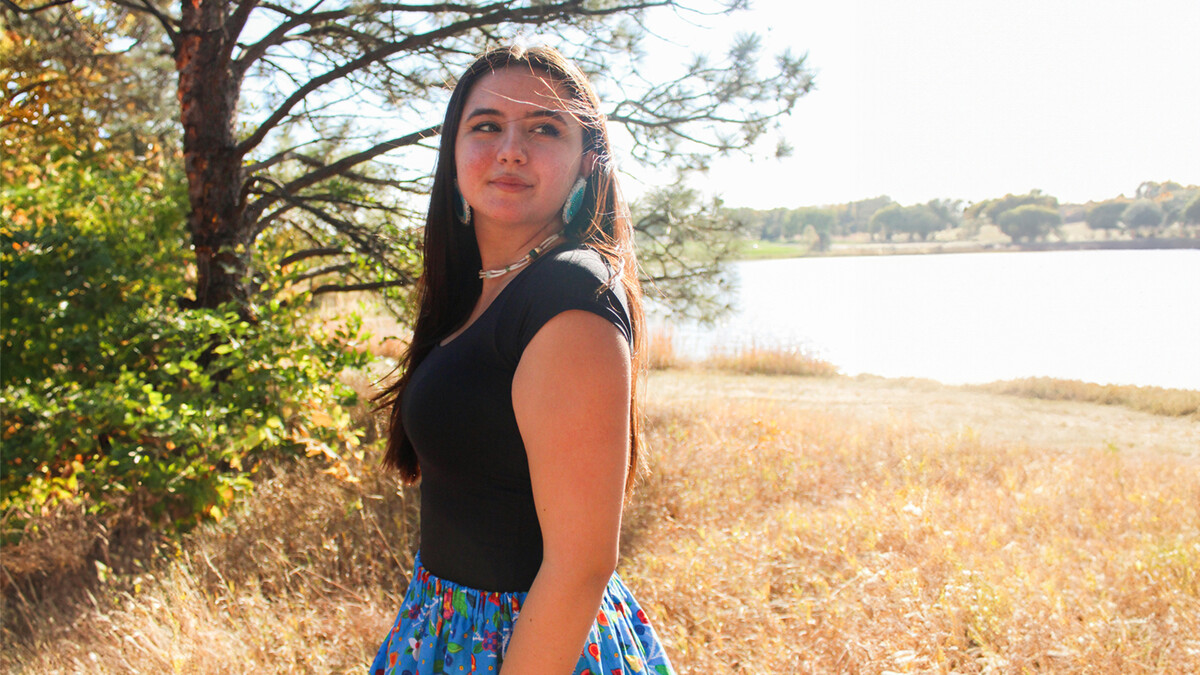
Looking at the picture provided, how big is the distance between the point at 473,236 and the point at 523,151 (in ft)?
1.23

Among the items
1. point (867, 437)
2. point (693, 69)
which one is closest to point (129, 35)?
point (693, 69)

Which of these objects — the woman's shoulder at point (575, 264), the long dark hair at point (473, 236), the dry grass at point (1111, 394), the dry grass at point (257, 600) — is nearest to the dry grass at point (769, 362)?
the dry grass at point (1111, 394)

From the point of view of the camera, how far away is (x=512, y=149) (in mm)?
1182

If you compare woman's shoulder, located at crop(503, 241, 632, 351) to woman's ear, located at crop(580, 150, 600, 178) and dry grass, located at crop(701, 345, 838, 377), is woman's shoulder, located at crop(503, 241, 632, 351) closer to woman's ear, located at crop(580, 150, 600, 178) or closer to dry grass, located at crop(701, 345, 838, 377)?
woman's ear, located at crop(580, 150, 600, 178)

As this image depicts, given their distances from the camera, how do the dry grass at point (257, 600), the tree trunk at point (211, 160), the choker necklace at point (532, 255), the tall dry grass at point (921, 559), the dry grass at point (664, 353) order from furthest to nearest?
1. the dry grass at point (664, 353)
2. the tree trunk at point (211, 160)
3. the dry grass at point (257, 600)
4. the tall dry grass at point (921, 559)
5. the choker necklace at point (532, 255)

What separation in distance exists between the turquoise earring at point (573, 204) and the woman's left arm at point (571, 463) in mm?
347

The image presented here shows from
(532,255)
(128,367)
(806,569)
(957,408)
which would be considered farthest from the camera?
(957,408)

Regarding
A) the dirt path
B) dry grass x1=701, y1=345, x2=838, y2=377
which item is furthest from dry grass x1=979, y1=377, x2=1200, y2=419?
dry grass x1=701, y1=345, x2=838, y2=377

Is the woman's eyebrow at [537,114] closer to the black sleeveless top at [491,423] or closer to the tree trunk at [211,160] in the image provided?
the black sleeveless top at [491,423]

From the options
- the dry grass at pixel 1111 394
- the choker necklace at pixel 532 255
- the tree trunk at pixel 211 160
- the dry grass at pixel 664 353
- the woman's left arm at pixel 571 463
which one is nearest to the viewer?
the woman's left arm at pixel 571 463

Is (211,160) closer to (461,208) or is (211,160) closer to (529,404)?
(461,208)

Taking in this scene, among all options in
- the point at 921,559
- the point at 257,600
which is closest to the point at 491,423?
the point at 257,600

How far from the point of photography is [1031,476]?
14.6ft

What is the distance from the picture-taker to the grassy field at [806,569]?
2480 millimetres
